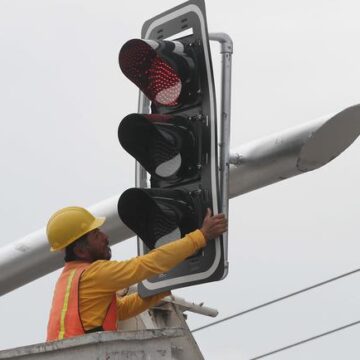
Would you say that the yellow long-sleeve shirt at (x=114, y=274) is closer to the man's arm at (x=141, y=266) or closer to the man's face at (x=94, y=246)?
the man's arm at (x=141, y=266)

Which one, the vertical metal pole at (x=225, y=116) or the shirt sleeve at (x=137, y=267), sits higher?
the vertical metal pole at (x=225, y=116)

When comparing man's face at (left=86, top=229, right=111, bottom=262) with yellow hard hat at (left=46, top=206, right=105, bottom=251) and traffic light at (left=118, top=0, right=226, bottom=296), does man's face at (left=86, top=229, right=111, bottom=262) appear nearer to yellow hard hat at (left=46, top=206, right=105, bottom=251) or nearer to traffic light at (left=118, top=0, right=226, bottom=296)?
yellow hard hat at (left=46, top=206, right=105, bottom=251)

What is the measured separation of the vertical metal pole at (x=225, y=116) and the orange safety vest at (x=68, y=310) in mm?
815

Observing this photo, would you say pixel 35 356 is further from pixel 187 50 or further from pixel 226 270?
pixel 187 50

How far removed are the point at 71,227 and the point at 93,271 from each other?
0.35 metres

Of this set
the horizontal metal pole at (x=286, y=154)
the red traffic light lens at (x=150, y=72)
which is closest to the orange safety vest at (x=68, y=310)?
the red traffic light lens at (x=150, y=72)

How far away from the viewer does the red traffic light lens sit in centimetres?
838

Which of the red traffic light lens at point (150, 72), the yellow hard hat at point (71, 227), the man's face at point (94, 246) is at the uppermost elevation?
the red traffic light lens at point (150, 72)

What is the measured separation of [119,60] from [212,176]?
962 mm

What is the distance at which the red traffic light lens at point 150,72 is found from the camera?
330 inches

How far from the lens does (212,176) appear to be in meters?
8.12

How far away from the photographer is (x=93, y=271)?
8.25 metres

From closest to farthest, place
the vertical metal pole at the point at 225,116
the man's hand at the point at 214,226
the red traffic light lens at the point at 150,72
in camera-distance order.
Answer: the man's hand at the point at 214,226
the vertical metal pole at the point at 225,116
the red traffic light lens at the point at 150,72

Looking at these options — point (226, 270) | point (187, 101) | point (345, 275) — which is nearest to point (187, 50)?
point (187, 101)
